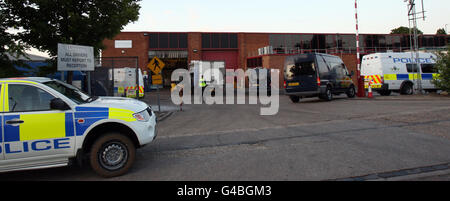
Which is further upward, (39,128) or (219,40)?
(219,40)

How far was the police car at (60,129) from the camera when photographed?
4.37m

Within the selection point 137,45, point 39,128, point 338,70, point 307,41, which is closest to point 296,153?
point 39,128

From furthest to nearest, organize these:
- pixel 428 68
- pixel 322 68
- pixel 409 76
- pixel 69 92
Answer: pixel 428 68 → pixel 409 76 → pixel 322 68 → pixel 69 92

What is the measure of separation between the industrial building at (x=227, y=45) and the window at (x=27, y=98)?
35864mm

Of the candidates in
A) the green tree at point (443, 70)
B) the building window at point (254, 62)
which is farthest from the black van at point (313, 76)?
the building window at point (254, 62)

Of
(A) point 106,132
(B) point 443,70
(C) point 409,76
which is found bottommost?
(A) point 106,132

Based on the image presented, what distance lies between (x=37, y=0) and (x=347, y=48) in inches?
1519

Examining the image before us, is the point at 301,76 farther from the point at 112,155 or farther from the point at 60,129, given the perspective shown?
the point at 60,129

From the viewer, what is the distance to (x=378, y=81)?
59.0 feet

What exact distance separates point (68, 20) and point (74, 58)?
211cm

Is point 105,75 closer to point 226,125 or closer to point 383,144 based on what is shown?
point 226,125

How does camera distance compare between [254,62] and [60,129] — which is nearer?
[60,129]

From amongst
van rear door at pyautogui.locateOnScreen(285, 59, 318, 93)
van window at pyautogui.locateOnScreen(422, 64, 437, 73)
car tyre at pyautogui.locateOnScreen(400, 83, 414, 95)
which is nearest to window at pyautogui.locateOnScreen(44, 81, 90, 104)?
van rear door at pyautogui.locateOnScreen(285, 59, 318, 93)

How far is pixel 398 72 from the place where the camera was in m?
18.0
